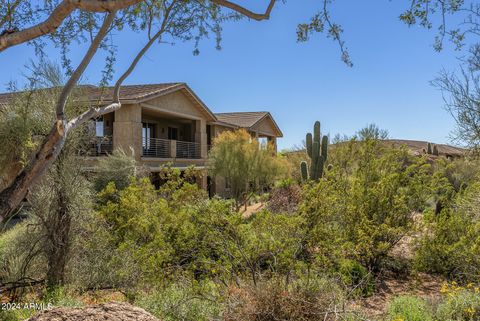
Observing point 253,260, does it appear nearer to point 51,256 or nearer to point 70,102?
point 51,256

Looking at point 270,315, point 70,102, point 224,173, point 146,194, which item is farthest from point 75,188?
point 224,173

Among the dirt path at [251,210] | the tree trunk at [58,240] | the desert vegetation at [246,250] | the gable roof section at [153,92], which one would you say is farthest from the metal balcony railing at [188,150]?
the tree trunk at [58,240]

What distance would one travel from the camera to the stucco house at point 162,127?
66.7ft

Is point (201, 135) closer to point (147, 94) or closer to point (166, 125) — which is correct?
point (166, 125)

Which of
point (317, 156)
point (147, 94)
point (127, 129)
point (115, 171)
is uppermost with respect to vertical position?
point (147, 94)

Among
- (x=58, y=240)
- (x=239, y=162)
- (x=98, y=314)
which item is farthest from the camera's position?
(x=239, y=162)

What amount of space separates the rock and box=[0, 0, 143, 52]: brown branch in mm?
3873

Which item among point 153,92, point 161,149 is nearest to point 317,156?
point 153,92

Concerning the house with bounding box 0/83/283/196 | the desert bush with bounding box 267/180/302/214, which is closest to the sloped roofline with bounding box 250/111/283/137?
the house with bounding box 0/83/283/196

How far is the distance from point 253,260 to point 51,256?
3997mm

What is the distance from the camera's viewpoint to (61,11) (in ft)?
17.7

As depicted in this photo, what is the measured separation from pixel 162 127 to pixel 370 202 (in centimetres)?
2027

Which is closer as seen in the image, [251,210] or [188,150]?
[251,210]

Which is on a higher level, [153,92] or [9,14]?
[153,92]
